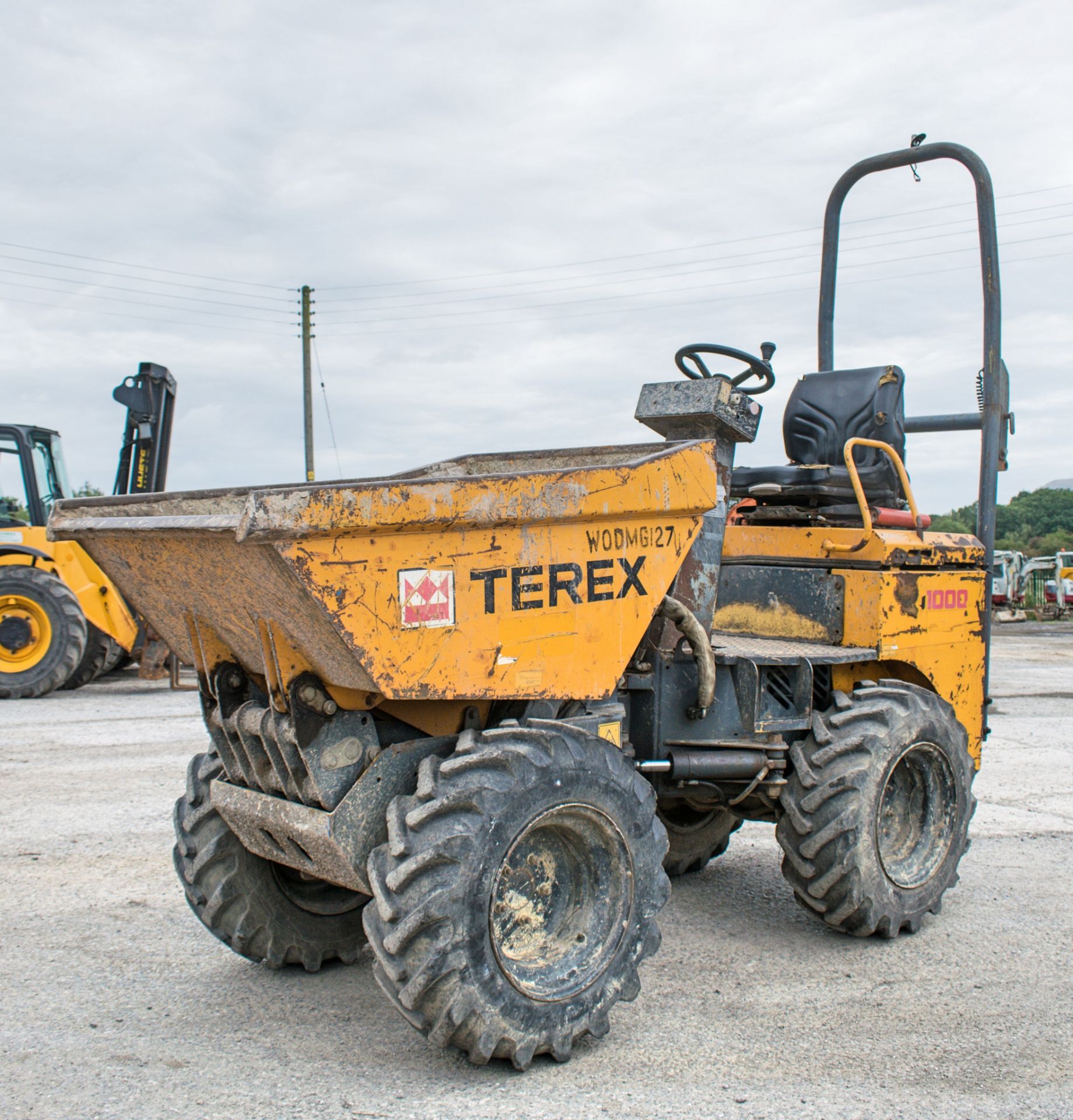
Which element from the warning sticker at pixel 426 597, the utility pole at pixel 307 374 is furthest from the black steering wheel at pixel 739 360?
the utility pole at pixel 307 374

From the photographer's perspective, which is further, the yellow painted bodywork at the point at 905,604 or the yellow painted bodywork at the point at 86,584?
the yellow painted bodywork at the point at 86,584

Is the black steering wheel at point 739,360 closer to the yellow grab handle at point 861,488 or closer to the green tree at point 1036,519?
the yellow grab handle at point 861,488

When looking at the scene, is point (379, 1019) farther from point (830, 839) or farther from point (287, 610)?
point (830, 839)

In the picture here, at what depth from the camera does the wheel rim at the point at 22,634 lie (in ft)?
39.3

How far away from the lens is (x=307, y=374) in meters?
25.6

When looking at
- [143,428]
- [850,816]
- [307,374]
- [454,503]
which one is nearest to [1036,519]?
[307,374]

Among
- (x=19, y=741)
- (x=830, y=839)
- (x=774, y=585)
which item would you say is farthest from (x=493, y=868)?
(x=19, y=741)

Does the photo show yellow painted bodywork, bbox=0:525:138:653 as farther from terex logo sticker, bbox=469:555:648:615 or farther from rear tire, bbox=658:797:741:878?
terex logo sticker, bbox=469:555:648:615

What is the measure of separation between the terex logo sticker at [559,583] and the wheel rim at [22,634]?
979cm

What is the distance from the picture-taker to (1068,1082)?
3326 millimetres

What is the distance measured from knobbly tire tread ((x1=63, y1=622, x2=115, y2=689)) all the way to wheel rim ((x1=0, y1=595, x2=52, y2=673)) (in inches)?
16.4

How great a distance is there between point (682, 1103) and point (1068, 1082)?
3.77 ft

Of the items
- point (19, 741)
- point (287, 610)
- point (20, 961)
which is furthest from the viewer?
point (19, 741)

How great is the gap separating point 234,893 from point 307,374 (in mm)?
22595
